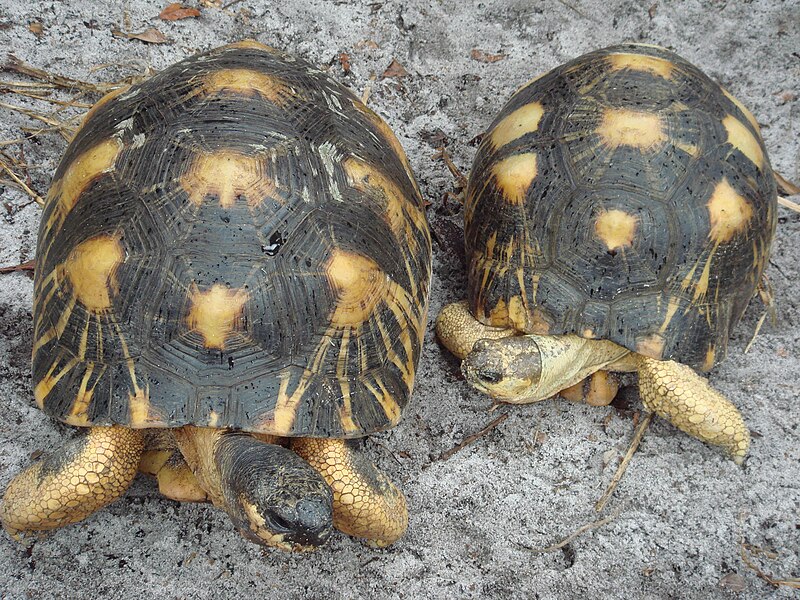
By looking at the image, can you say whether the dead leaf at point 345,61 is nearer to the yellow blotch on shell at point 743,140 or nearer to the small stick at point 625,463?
the yellow blotch on shell at point 743,140

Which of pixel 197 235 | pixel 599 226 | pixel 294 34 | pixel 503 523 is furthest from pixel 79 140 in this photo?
pixel 503 523

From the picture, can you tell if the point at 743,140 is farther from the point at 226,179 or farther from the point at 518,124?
the point at 226,179

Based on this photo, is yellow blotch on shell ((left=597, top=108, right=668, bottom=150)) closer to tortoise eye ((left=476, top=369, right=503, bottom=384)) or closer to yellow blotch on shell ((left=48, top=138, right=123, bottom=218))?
tortoise eye ((left=476, top=369, right=503, bottom=384))

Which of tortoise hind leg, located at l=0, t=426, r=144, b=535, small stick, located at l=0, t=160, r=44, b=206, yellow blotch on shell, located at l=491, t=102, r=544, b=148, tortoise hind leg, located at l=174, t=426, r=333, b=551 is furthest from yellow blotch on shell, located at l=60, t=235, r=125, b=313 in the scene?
yellow blotch on shell, located at l=491, t=102, r=544, b=148

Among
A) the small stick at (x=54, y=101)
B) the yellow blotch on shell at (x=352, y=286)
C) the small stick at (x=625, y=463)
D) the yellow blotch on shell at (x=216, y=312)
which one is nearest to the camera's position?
the yellow blotch on shell at (x=216, y=312)

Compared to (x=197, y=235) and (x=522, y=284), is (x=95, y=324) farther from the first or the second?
(x=522, y=284)

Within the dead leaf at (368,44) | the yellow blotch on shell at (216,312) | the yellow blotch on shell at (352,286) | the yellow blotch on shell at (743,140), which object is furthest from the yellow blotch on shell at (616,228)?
the dead leaf at (368,44)
